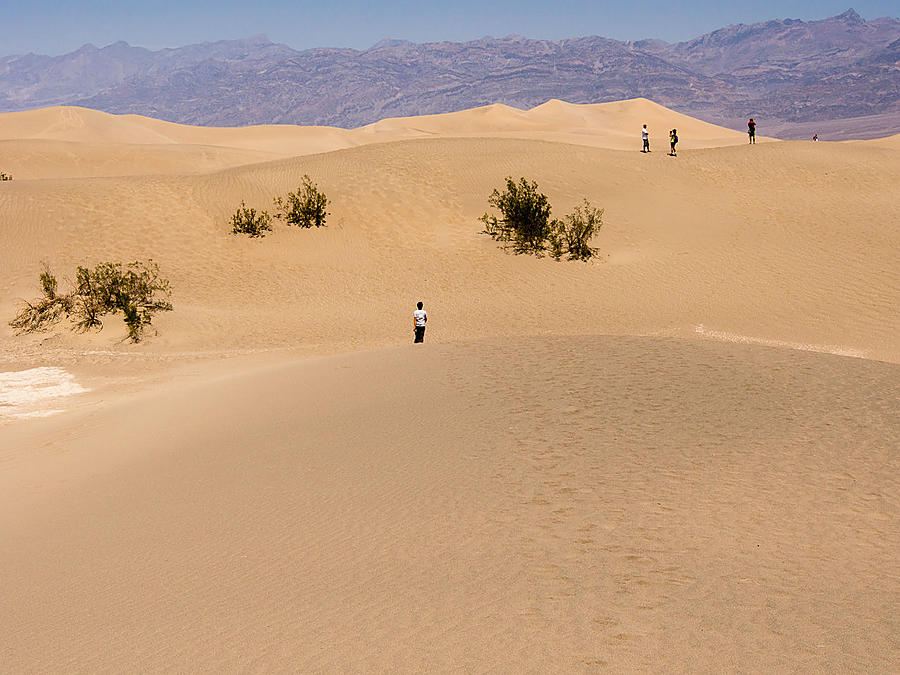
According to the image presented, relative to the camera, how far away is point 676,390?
27.6 ft

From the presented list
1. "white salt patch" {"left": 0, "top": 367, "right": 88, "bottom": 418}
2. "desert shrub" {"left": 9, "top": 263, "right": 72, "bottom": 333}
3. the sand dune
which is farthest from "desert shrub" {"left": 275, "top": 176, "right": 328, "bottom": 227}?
the sand dune

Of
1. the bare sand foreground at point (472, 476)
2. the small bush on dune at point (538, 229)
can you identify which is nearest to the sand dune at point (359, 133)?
the small bush on dune at point (538, 229)

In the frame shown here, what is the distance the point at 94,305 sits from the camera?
16.9 m

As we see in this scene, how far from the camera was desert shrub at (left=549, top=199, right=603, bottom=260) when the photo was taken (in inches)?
855

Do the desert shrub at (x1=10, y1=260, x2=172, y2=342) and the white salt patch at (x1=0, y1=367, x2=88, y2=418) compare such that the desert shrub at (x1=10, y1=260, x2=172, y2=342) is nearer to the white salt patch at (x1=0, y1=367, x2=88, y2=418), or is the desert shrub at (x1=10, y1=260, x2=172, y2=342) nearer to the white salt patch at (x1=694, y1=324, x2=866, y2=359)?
the white salt patch at (x1=0, y1=367, x2=88, y2=418)

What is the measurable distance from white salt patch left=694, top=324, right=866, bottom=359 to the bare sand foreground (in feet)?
0.33

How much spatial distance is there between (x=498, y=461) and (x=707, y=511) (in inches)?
76.1

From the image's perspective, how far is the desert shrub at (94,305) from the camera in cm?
1652

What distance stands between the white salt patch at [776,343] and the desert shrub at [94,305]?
1230 centimetres

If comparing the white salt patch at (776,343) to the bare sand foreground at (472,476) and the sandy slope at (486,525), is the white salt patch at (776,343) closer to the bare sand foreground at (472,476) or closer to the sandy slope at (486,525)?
the bare sand foreground at (472,476)

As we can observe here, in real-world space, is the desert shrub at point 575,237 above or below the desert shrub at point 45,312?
above

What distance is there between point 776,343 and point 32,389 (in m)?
14.1

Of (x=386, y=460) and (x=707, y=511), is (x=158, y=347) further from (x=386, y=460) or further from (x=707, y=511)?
(x=707, y=511)

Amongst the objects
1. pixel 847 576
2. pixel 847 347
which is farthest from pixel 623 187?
pixel 847 576
